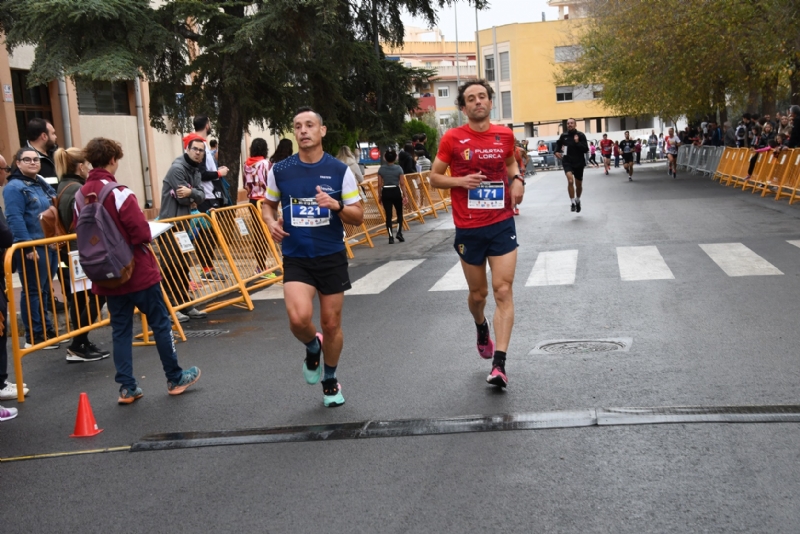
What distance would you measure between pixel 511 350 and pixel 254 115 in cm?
836

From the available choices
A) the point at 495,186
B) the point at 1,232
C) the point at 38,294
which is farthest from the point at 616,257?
the point at 1,232

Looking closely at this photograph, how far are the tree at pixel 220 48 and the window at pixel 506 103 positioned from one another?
59.5 meters

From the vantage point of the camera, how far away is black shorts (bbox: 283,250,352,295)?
20.3 ft

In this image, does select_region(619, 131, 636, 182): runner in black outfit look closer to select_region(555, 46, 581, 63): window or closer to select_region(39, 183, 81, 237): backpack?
select_region(39, 183, 81, 237): backpack

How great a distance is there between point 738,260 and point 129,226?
313 inches

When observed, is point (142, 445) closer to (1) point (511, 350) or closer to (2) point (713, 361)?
(1) point (511, 350)

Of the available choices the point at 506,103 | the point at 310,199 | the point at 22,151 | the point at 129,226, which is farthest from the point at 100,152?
the point at 506,103

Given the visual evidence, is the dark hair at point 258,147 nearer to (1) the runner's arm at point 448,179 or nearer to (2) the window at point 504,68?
(1) the runner's arm at point 448,179

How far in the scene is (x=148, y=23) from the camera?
1247 centimetres

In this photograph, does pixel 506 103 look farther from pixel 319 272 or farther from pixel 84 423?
pixel 84 423

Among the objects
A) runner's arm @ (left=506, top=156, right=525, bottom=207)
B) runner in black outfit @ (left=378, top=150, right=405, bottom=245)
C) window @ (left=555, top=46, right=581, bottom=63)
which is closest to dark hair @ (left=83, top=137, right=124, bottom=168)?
runner's arm @ (left=506, top=156, right=525, bottom=207)

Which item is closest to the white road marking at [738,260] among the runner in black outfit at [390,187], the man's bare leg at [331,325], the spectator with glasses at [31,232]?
the runner in black outfit at [390,187]

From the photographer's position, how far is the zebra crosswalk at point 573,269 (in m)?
11.1

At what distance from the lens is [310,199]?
6160 mm
